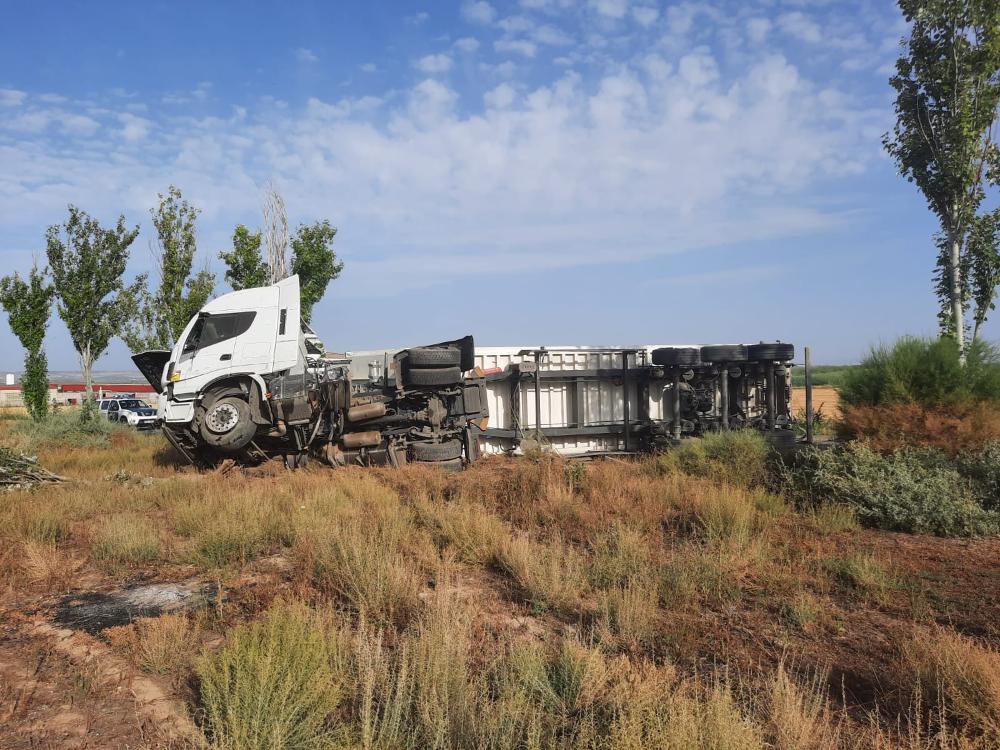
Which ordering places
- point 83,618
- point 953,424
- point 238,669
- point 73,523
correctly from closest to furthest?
point 238,669, point 83,618, point 73,523, point 953,424

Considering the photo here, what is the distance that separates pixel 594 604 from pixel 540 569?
556 millimetres

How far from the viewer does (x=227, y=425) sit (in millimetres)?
11844

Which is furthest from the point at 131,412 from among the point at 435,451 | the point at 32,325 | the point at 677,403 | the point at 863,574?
the point at 863,574

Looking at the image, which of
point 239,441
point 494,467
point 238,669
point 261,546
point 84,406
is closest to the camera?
point 238,669

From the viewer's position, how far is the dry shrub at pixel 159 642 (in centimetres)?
429

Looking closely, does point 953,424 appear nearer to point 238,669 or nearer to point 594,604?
point 594,604

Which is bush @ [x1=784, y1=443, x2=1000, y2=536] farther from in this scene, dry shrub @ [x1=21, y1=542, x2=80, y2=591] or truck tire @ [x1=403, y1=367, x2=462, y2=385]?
dry shrub @ [x1=21, y1=542, x2=80, y2=591]

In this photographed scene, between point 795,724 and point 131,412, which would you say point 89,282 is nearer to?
point 131,412

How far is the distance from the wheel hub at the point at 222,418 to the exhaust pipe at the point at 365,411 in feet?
6.75

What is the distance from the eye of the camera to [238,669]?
364cm

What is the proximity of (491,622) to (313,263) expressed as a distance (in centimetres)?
1832

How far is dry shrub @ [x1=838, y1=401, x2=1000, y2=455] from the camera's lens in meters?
8.86

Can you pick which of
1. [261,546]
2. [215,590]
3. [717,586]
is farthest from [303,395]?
[717,586]

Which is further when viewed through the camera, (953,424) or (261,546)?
(953,424)
